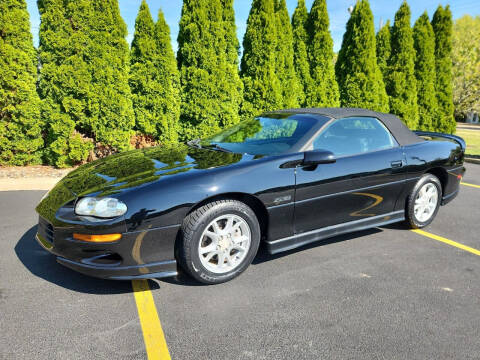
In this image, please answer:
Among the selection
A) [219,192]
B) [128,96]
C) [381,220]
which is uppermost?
[128,96]

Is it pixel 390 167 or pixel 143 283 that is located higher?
pixel 390 167

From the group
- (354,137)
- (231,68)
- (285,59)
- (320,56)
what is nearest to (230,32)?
(231,68)

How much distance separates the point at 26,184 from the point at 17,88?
7.58 feet

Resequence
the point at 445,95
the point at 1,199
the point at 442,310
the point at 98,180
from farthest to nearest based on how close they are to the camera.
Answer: the point at 445,95 < the point at 1,199 < the point at 98,180 < the point at 442,310

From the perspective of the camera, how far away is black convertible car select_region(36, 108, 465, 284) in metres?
2.59

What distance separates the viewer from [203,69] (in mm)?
8695

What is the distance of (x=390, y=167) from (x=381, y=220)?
56 cm

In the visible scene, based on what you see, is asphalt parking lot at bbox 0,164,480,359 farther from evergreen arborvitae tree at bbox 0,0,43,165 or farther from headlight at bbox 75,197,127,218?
evergreen arborvitae tree at bbox 0,0,43,165

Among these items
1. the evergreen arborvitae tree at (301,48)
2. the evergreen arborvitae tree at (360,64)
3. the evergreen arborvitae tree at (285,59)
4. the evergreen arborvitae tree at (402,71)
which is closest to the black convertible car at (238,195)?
the evergreen arborvitae tree at (285,59)

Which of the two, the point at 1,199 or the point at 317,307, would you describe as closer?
the point at 317,307

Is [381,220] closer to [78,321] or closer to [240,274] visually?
[240,274]

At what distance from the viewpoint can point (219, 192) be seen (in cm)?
277

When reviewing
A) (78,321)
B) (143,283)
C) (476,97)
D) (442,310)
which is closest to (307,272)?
(442,310)

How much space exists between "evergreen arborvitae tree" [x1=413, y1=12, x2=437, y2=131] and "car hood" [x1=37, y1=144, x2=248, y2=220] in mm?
11884
